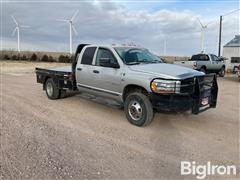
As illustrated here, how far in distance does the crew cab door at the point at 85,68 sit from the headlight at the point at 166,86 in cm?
243

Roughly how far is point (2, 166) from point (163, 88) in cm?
346

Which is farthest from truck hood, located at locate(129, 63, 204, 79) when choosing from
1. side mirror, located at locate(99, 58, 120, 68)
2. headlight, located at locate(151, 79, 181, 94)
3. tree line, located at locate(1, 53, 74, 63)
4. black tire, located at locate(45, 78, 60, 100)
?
tree line, located at locate(1, 53, 74, 63)

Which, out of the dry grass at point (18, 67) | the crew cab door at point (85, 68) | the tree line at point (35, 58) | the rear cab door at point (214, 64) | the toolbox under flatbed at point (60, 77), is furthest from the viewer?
the tree line at point (35, 58)

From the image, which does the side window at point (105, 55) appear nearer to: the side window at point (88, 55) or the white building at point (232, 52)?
the side window at point (88, 55)

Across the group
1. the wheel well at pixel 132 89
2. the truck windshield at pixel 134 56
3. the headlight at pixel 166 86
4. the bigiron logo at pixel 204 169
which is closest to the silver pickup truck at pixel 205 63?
the truck windshield at pixel 134 56

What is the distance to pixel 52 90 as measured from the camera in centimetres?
895

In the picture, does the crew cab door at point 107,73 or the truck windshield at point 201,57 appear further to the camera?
the truck windshield at point 201,57

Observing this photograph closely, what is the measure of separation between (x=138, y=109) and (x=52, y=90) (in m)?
4.27

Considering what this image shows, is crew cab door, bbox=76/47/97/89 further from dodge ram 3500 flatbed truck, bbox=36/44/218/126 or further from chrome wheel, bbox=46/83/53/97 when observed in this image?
chrome wheel, bbox=46/83/53/97

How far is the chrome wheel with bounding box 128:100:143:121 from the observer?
5.87 metres

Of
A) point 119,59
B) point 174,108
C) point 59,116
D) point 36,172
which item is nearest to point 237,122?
point 174,108

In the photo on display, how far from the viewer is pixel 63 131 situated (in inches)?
215

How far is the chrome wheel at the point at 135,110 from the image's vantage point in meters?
5.87

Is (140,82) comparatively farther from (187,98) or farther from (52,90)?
(52,90)
